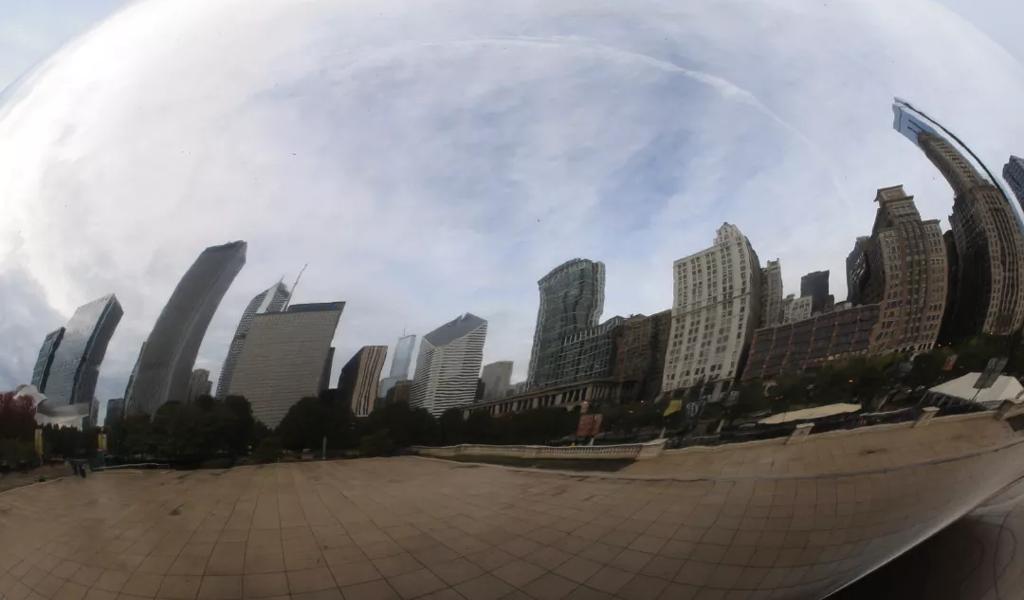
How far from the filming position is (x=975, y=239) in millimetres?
1715

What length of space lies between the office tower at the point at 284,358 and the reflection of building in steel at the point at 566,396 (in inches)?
17.7

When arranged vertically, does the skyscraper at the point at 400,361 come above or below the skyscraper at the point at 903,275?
below

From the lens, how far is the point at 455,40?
1583mm

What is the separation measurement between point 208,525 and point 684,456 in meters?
1.43

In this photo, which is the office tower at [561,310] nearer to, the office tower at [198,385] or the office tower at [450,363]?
the office tower at [450,363]

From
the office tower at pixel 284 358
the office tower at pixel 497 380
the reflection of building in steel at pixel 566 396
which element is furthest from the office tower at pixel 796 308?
the office tower at pixel 284 358

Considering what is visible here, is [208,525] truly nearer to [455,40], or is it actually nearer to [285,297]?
[285,297]

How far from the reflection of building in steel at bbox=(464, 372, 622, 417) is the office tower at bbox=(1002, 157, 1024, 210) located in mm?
1740

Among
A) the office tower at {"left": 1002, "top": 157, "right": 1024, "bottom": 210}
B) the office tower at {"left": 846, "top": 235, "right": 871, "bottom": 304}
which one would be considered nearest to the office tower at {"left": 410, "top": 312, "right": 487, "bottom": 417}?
the office tower at {"left": 846, "top": 235, "right": 871, "bottom": 304}

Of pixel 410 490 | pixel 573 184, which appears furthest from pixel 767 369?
pixel 410 490

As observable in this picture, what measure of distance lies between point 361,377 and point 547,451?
1.98 ft

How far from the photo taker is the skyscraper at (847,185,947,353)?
60.3 inches

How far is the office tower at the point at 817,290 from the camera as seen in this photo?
1.47 metres

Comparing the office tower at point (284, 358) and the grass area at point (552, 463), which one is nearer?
the office tower at point (284, 358)
